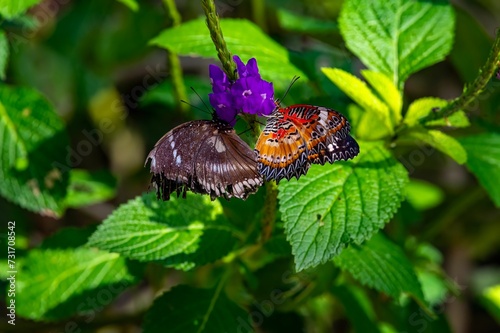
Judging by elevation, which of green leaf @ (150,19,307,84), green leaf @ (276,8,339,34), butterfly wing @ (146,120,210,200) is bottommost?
butterfly wing @ (146,120,210,200)

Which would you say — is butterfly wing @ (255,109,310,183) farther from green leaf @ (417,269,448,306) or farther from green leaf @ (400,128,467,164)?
green leaf @ (417,269,448,306)

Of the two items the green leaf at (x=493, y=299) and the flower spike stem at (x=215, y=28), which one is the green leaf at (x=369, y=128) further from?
the green leaf at (x=493, y=299)

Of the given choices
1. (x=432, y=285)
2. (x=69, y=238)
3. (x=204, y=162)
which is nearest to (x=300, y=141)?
(x=204, y=162)

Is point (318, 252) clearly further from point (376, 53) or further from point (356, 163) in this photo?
point (376, 53)

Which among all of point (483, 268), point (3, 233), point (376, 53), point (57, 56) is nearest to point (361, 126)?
point (376, 53)

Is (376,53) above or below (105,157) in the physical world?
below

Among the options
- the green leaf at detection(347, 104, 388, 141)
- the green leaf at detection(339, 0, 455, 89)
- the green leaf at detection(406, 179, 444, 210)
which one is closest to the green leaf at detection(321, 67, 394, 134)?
the green leaf at detection(347, 104, 388, 141)

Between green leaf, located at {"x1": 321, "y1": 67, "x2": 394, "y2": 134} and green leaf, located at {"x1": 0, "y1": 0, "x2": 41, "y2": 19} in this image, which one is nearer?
green leaf, located at {"x1": 321, "y1": 67, "x2": 394, "y2": 134}
